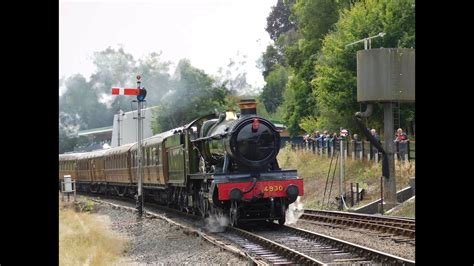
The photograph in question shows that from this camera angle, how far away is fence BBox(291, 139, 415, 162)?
2528cm

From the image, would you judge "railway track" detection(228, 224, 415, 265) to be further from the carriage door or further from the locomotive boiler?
the carriage door

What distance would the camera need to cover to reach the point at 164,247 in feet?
47.3

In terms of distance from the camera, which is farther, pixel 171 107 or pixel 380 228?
pixel 171 107

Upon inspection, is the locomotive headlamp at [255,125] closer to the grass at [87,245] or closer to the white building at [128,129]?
the grass at [87,245]

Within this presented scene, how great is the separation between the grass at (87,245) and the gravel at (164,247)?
0.26m

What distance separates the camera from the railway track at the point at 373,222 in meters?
14.7

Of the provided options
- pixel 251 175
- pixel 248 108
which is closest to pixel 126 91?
pixel 248 108
